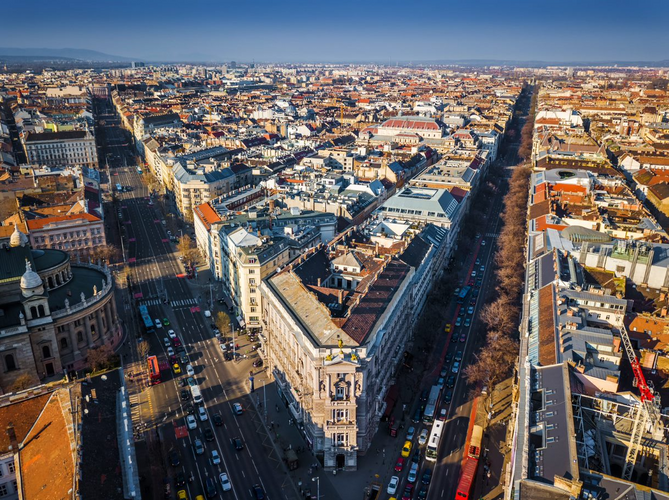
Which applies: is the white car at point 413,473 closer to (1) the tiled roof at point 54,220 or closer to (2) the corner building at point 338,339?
(2) the corner building at point 338,339

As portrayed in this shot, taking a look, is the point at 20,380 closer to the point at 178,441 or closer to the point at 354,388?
the point at 178,441

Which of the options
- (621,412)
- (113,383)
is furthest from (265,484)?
(621,412)

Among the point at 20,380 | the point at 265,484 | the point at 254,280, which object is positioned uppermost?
the point at 254,280

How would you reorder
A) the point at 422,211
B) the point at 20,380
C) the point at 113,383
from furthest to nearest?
the point at 422,211 → the point at 20,380 → the point at 113,383

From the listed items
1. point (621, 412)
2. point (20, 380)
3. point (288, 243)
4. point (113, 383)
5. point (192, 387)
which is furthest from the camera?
point (288, 243)

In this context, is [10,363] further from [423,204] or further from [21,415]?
[423,204]

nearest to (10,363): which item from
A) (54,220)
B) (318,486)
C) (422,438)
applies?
(54,220)
